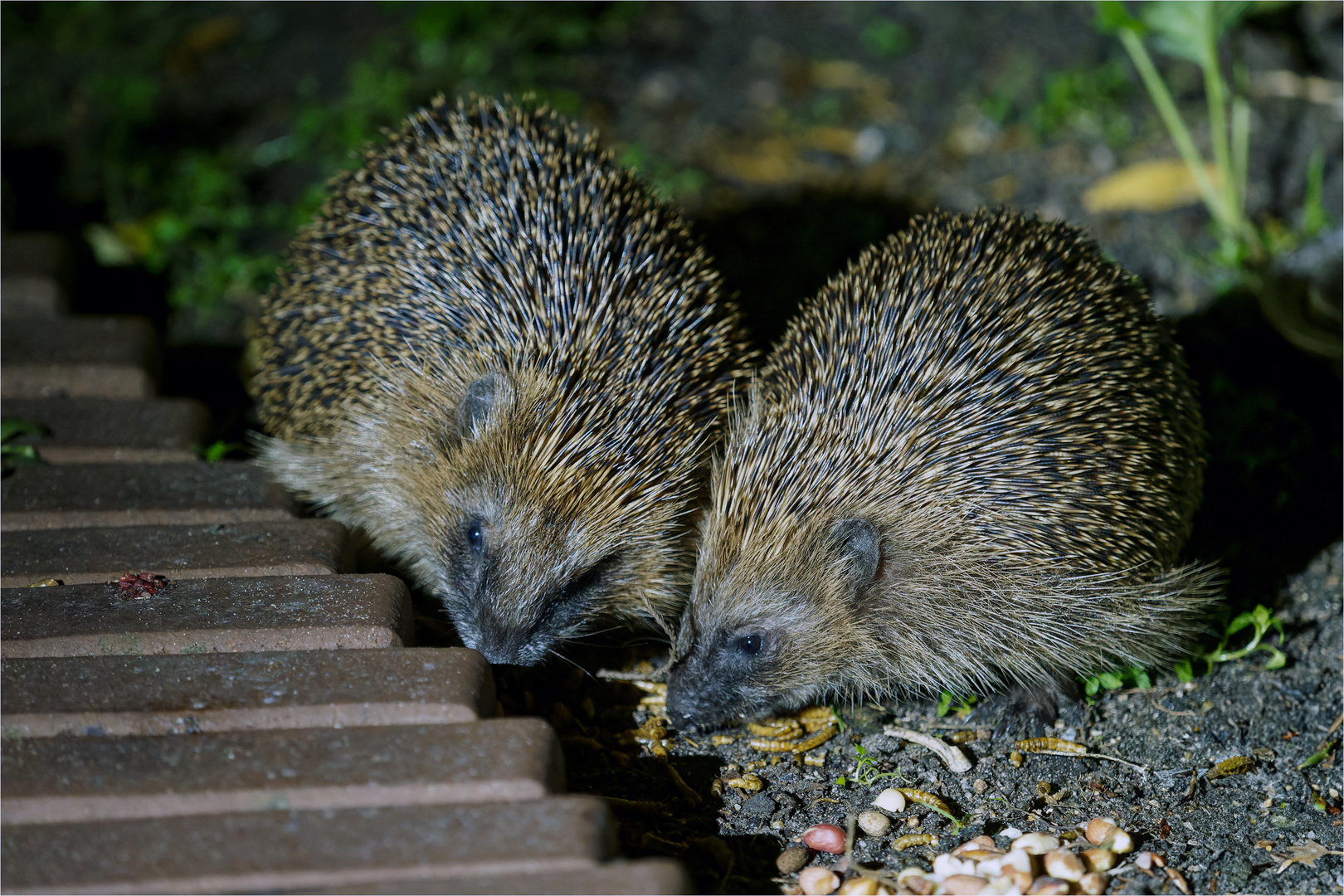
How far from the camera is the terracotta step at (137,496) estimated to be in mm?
3475

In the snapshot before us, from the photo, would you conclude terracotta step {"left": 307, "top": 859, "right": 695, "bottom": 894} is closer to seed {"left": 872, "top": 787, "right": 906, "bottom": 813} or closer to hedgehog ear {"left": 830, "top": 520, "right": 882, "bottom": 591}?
seed {"left": 872, "top": 787, "right": 906, "bottom": 813}

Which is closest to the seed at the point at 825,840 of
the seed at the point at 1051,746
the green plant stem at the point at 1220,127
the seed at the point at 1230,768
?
the seed at the point at 1051,746

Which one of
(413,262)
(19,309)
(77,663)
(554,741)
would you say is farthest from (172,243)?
(554,741)

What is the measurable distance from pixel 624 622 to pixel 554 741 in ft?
3.44

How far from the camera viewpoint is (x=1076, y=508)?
10.5ft

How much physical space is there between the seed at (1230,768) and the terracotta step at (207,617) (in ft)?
7.51

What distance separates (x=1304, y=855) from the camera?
290cm

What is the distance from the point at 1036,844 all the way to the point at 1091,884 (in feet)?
0.55

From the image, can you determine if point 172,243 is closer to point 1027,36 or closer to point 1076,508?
point 1076,508

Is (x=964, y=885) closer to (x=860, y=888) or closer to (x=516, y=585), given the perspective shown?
(x=860, y=888)

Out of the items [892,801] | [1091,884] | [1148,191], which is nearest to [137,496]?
[892,801]

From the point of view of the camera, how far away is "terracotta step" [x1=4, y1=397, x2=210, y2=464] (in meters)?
3.75

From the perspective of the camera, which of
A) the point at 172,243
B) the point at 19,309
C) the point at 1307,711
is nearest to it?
the point at 1307,711

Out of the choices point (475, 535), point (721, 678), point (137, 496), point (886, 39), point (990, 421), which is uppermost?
point (886, 39)
